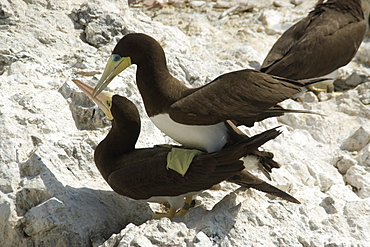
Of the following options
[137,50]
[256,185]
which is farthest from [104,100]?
[256,185]

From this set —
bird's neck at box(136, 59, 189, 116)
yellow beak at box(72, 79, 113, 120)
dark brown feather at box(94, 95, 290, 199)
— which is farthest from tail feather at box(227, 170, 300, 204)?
yellow beak at box(72, 79, 113, 120)

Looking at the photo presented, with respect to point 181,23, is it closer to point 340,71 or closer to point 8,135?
point 340,71

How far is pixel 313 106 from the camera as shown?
6883 mm

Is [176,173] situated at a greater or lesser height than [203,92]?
lesser

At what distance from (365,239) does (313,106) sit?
2.55m

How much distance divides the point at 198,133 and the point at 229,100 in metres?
0.39

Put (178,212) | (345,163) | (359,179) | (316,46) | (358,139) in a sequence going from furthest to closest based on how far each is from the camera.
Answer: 1. (316,46)
2. (358,139)
3. (345,163)
4. (359,179)
5. (178,212)

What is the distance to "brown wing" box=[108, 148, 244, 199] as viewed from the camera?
4.47 m

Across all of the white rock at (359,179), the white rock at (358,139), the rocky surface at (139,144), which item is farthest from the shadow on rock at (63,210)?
the white rock at (358,139)

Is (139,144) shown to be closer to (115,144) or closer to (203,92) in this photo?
(115,144)

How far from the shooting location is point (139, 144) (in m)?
5.55

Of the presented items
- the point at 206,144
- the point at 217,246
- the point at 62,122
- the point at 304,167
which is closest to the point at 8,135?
the point at 62,122

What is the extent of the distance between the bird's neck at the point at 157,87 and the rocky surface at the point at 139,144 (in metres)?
0.70

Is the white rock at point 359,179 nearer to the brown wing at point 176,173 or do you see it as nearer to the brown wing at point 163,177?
the brown wing at point 176,173
